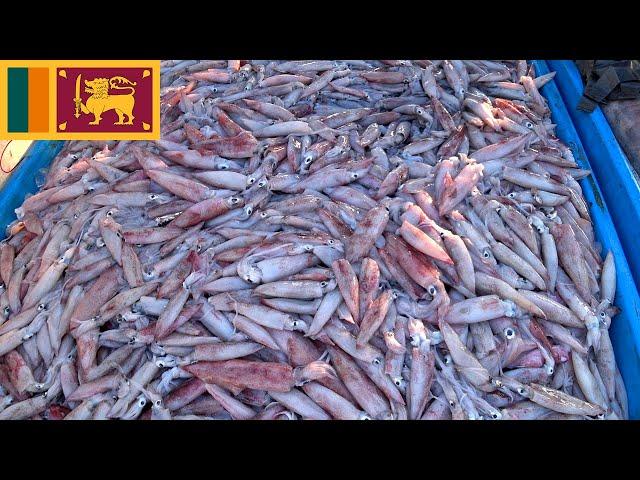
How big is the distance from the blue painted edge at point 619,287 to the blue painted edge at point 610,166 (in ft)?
0.17

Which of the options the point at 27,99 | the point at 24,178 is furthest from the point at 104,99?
the point at 24,178

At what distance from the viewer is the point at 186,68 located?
17.7 ft

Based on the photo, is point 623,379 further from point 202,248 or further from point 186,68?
point 186,68

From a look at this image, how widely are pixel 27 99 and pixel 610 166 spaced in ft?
13.0

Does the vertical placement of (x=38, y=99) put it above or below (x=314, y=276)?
above

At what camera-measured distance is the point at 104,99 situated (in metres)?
3.39

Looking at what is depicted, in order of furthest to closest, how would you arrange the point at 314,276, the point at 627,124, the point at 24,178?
the point at 24,178 → the point at 627,124 → the point at 314,276

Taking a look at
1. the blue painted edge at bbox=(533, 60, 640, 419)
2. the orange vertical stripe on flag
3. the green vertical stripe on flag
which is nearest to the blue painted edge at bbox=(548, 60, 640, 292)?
the blue painted edge at bbox=(533, 60, 640, 419)

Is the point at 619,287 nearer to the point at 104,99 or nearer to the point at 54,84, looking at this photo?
the point at 104,99

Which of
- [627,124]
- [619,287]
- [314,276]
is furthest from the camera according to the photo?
[627,124]

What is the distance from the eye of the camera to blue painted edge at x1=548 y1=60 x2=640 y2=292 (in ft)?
12.9

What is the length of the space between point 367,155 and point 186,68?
2135mm
